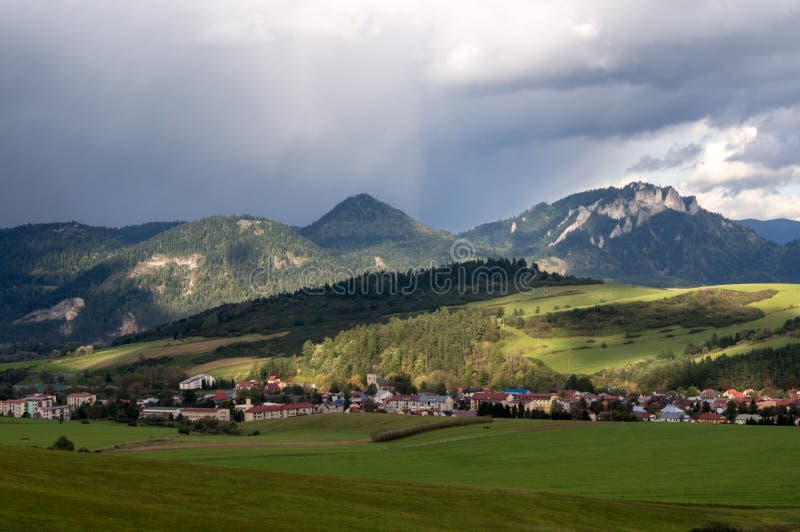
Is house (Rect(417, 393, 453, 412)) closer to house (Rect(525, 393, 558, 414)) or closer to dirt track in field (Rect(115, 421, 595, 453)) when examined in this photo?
house (Rect(525, 393, 558, 414))

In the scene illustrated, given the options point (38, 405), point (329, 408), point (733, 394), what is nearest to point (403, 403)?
point (329, 408)

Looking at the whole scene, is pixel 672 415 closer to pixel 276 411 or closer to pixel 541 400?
pixel 541 400

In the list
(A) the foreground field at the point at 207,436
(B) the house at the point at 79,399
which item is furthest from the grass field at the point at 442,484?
(B) the house at the point at 79,399

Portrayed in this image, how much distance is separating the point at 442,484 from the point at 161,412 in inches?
4432

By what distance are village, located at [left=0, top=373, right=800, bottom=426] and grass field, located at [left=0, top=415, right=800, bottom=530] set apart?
33.3 metres

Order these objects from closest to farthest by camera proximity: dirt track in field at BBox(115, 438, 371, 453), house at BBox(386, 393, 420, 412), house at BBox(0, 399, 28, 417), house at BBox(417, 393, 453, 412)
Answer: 1. dirt track in field at BBox(115, 438, 371, 453)
2. house at BBox(417, 393, 453, 412)
3. house at BBox(386, 393, 420, 412)
4. house at BBox(0, 399, 28, 417)

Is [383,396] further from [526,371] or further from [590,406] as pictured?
[590,406]

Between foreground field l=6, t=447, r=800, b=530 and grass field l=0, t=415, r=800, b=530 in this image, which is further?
grass field l=0, t=415, r=800, b=530

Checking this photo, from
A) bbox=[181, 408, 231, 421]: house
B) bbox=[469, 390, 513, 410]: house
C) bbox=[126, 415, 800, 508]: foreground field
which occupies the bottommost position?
bbox=[126, 415, 800, 508]: foreground field

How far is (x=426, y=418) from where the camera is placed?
12688 cm

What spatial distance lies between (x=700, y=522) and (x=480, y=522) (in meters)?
12.7

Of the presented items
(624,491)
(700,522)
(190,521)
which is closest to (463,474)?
(624,491)

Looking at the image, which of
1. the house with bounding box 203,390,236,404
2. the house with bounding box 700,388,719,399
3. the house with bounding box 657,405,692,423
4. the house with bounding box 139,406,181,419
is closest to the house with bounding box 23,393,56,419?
the house with bounding box 139,406,181,419

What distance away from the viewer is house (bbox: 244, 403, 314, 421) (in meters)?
156
